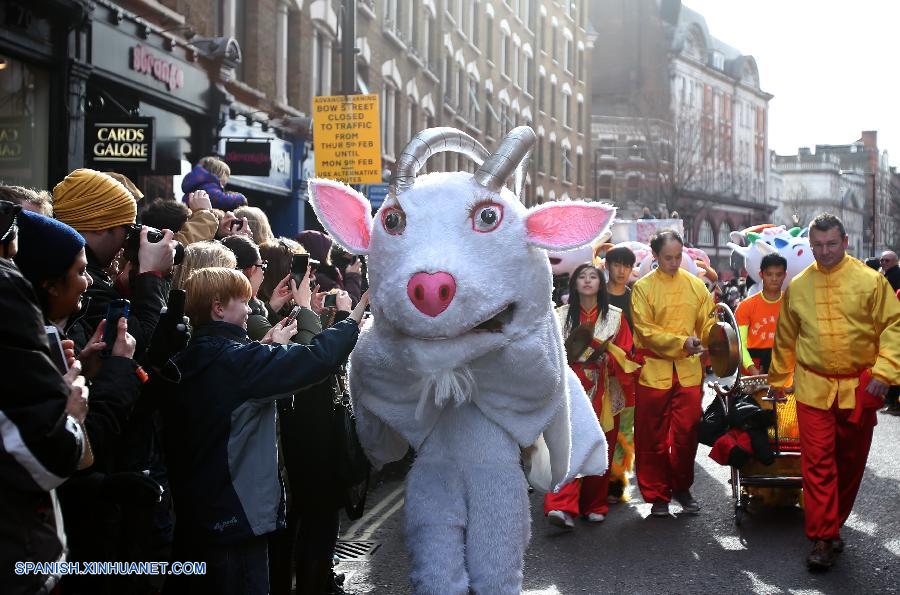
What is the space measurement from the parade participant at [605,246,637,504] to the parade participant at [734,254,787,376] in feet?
3.79

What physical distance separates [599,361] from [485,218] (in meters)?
3.70

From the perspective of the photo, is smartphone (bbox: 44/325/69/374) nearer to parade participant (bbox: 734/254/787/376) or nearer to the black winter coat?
the black winter coat

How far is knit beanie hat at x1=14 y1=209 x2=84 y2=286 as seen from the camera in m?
3.21

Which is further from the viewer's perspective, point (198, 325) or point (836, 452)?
point (836, 452)

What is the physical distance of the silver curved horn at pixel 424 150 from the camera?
452 cm

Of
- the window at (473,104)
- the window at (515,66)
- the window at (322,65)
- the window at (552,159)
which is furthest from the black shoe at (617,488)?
the window at (552,159)

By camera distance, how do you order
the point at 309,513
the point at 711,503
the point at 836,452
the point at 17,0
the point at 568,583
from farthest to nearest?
the point at 17,0 → the point at 711,503 → the point at 836,452 → the point at 568,583 → the point at 309,513

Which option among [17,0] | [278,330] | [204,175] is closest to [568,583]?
[278,330]

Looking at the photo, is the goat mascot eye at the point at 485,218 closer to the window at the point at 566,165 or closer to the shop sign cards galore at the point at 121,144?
the shop sign cards galore at the point at 121,144

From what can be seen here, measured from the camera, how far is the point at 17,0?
1021 centimetres

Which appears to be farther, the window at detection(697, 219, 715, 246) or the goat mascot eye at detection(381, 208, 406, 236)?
the window at detection(697, 219, 715, 246)

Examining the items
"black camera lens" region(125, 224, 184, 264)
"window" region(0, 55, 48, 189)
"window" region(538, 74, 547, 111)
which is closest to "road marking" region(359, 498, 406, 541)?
"black camera lens" region(125, 224, 184, 264)

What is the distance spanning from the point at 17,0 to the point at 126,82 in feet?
8.54

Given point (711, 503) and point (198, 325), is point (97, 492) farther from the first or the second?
point (711, 503)
